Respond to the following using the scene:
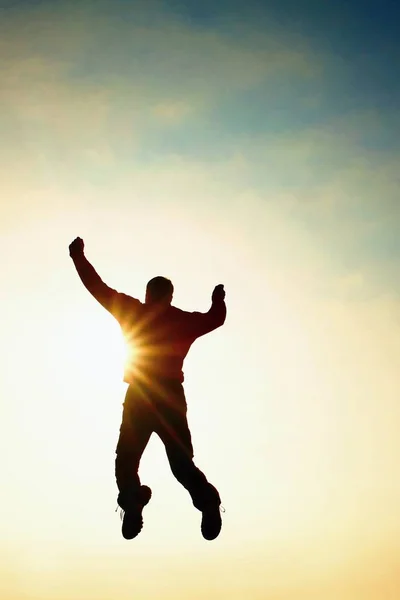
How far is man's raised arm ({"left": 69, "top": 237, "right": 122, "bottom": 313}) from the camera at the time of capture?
6164mm

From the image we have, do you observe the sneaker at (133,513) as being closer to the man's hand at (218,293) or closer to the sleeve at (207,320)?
the sleeve at (207,320)

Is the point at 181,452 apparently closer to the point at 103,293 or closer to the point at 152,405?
the point at 152,405

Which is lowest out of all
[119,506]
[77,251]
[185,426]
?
[119,506]

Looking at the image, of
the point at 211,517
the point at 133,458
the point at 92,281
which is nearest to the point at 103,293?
the point at 92,281

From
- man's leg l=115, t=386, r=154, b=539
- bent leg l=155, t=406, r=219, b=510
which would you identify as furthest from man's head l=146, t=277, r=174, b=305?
bent leg l=155, t=406, r=219, b=510

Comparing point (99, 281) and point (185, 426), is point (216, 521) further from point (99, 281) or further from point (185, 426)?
point (99, 281)

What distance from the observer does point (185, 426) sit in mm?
6051

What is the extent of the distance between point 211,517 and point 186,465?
61 centimetres

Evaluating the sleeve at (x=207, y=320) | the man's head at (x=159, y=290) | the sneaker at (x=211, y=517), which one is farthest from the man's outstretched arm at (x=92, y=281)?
the sneaker at (x=211, y=517)

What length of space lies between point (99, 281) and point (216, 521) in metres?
2.83

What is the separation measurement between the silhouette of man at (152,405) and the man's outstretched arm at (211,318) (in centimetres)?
27

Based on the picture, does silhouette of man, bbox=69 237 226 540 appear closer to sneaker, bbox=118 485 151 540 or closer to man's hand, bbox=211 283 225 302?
sneaker, bbox=118 485 151 540

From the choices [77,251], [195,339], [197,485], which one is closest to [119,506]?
[197,485]

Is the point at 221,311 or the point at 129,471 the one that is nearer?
the point at 129,471
